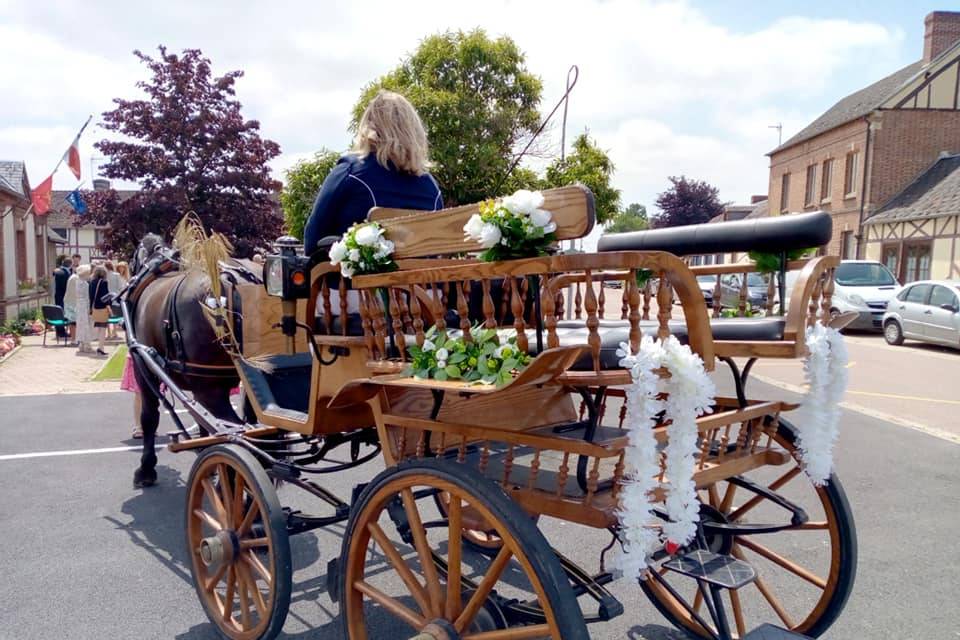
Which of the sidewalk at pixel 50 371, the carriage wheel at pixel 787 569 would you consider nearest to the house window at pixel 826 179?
the sidewalk at pixel 50 371

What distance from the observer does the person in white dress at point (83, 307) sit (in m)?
12.3

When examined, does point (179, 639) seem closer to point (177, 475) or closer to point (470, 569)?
point (470, 569)

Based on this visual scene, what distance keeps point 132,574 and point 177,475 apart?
1.81 metres

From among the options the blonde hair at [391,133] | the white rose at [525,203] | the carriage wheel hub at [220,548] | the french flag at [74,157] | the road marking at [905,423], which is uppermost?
the french flag at [74,157]

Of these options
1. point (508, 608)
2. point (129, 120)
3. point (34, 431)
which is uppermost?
point (129, 120)

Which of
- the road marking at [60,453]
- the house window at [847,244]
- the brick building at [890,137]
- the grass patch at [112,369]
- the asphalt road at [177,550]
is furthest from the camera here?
the house window at [847,244]

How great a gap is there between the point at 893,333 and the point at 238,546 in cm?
1443

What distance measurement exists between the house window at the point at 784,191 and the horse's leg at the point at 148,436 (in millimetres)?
28157

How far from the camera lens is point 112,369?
10.8 m

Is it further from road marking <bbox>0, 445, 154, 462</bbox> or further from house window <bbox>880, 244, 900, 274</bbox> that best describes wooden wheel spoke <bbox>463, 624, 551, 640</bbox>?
house window <bbox>880, 244, 900, 274</bbox>

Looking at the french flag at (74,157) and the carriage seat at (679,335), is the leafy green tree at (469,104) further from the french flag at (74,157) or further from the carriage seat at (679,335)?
the french flag at (74,157)

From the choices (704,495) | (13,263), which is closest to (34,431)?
(704,495)

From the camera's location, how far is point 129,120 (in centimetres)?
1472

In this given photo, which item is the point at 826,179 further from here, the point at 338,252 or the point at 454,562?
the point at 454,562
